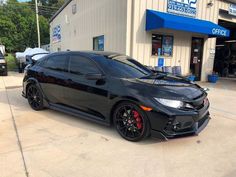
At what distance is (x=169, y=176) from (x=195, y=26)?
27.4 feet

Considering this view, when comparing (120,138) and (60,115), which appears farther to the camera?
(60,115)

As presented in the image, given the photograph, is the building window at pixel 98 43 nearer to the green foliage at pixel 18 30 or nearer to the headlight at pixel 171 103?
the headlight at pixel 171 103

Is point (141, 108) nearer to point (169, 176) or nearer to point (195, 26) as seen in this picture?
point (169, 176)

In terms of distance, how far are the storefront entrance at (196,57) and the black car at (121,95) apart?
25.4 ft

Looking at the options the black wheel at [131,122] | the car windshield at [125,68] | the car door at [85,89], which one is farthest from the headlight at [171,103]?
the car door at [85,89]

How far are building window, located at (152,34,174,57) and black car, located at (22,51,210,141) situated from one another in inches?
212

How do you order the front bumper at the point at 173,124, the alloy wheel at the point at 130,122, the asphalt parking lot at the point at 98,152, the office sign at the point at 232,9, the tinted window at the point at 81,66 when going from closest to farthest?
1. the asphalt parking lot at the point at 98,152
2. the front bumper at the point at 173,124
3. the alloy wheel at the point at 130,122
4. the tinted window at the point at 81,66
5. the office sign at the point at 232,9

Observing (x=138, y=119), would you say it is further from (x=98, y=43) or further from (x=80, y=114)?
(x=98, y=43)

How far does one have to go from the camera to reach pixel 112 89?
4.03 metres

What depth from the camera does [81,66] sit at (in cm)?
469

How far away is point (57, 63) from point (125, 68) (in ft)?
5.69

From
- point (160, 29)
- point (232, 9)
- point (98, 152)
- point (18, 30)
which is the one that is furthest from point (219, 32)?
point (18, 30)

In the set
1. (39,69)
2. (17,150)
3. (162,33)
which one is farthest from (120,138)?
(162,33)

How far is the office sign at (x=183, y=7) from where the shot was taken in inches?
396
